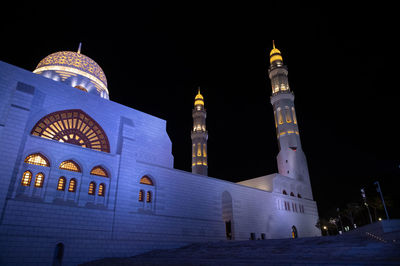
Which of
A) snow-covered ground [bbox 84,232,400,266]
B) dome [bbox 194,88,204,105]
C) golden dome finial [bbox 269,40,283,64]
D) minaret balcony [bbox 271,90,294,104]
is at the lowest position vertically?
snow-covered ground [bbox 84,232,400,266]

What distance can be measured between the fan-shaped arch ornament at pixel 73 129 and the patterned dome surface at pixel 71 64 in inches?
266

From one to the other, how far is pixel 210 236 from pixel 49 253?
11.5 m

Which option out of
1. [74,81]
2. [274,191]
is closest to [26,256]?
[74,81]

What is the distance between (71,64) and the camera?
23234 mm

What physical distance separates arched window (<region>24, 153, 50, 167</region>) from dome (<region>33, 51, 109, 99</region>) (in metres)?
8.90

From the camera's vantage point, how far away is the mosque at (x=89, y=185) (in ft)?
46.4

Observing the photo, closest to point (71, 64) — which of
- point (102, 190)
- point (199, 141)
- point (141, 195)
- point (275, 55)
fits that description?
point (102, 190)

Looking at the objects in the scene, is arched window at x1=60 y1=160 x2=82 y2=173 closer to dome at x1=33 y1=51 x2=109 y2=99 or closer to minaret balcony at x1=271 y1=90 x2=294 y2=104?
dome at x1=33 y1=51 x2=109 y2=99

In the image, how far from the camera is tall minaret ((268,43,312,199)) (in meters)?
34.1

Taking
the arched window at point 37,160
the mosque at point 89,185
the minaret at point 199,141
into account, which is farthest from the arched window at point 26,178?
the minaret at point 199,141

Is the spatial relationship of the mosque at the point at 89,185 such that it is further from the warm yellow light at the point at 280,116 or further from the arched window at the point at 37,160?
the warm yellow light at the point at 280,116

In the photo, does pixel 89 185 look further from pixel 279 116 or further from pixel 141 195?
pixel 279 116

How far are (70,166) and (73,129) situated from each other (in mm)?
→ 2946

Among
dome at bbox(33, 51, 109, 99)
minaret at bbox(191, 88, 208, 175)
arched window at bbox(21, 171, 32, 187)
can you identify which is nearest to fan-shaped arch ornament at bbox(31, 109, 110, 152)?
arched window at bbox(21, 171, 32, 187)
